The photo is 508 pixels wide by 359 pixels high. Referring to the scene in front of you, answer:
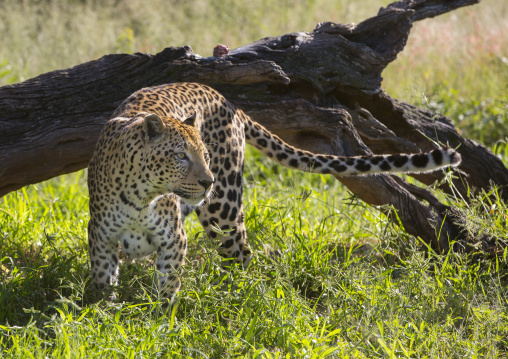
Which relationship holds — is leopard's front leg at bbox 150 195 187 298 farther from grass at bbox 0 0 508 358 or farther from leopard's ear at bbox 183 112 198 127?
leopard's ear at bbox 183 112 198 127

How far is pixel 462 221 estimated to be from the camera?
5.51 m

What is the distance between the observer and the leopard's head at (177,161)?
415 centimetres

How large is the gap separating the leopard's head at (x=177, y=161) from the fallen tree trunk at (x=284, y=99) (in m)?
1.26

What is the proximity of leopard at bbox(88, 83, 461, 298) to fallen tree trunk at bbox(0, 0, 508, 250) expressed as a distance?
430mm

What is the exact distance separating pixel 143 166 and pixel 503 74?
8021mm

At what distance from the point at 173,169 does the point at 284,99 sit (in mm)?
1745

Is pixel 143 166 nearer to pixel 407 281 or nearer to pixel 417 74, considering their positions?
pixel 407 281

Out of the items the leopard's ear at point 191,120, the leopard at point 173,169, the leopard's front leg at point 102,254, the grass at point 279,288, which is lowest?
the grass at point 279,288

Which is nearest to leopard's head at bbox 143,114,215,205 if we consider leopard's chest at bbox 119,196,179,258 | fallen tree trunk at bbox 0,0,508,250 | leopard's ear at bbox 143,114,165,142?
leopard's ear at bbox 143,114,165,142

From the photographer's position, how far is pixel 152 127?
13.5 feet

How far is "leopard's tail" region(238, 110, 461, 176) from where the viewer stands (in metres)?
4.56

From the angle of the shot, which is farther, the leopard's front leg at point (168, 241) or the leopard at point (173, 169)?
the leopard's front leg at point (168, 241)

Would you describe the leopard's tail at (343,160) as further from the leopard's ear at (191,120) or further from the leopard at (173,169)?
the leopard's ear at (191,120)

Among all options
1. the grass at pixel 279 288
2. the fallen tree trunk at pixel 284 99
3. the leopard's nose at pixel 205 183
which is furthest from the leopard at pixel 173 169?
the fallen tree trunk at pixel 284 99
